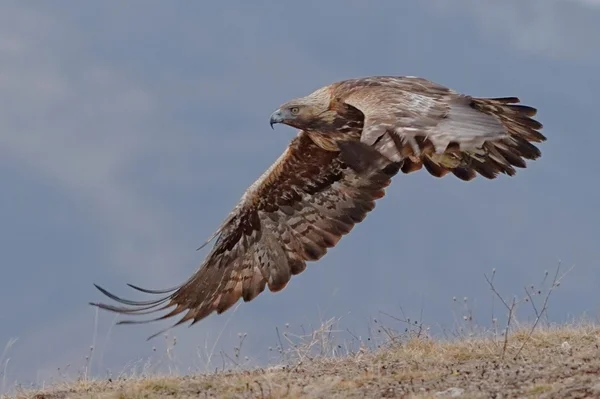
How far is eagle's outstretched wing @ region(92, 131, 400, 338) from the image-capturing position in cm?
1126

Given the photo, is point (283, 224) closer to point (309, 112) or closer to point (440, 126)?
point (309, 112)

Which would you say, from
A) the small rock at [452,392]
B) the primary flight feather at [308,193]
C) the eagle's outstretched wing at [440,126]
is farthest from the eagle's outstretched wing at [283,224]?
the small rock at [452,392]

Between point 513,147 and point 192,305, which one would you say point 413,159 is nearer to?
point 513,147

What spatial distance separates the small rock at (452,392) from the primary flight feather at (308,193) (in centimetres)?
311

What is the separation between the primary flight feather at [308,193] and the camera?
10695 millimetres

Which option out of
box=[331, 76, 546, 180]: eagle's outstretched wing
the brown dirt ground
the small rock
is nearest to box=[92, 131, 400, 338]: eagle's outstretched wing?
box=[331, 76, 546, 180]: eagle's outstretched wing

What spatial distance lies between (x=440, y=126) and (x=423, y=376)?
207 centimetres

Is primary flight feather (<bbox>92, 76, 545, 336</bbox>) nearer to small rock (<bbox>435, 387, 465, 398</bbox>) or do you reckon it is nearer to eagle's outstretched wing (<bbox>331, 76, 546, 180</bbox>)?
eagle's outstretched wing (<bbox>331, 76, 546, 180</bbox>)

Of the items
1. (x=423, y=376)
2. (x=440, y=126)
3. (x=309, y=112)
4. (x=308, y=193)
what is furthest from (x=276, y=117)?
(x=423, y=376)

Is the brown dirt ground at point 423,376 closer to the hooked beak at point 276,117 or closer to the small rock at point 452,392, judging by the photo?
the small rock at point 452,392

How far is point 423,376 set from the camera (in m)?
8.52

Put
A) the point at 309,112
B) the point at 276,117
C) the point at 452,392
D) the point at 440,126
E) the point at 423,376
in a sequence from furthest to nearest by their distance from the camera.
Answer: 1. the point at 276,117
2. the point at 309,112
3. the point at 423,376
4. the point at 440,126
5. the point at 452,392

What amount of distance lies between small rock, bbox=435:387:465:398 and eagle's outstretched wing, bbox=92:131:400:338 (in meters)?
3.72

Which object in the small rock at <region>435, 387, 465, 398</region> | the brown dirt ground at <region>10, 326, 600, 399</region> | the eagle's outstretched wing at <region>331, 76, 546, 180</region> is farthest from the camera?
the eagle's outstretched wing at <region>331, 76, 546, 180</region>
